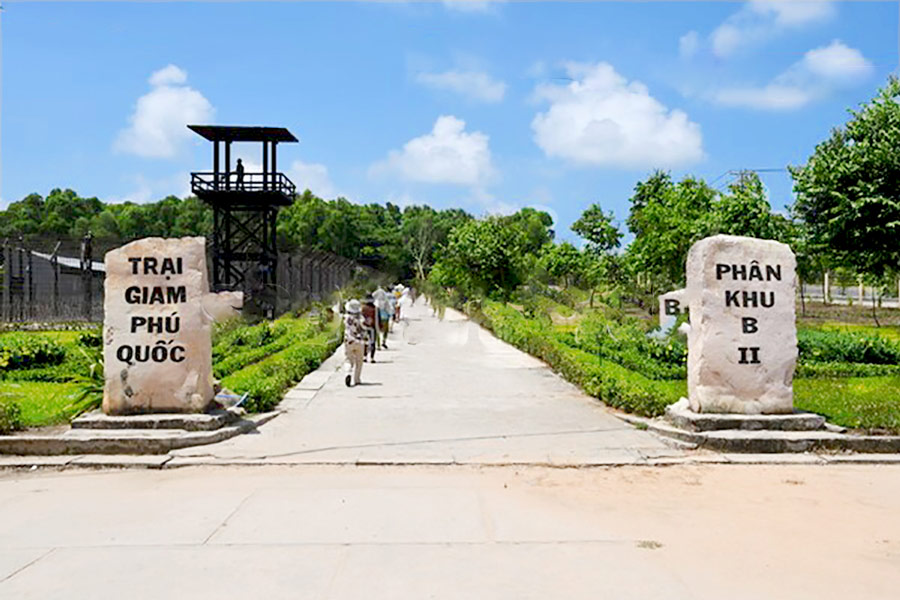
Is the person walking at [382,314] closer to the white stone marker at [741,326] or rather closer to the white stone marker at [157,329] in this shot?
the white stone marker at [157,329]

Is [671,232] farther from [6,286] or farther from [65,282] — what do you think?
[65,282]

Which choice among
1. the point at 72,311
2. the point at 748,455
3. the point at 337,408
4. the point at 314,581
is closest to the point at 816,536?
the point at 748,455

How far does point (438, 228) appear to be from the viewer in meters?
86.6

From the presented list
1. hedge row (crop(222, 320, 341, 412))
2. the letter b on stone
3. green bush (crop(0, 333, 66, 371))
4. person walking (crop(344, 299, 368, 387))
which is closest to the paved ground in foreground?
the letter b on stone

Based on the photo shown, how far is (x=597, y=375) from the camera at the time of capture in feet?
40.0

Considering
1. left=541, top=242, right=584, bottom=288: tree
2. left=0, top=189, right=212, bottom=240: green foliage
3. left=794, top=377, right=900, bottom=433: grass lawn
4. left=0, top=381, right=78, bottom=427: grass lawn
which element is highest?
left=0, top=189, right=212, bottom=240: green foliage

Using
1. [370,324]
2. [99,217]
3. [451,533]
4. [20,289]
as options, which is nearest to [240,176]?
[20,289]

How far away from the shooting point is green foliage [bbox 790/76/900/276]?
2286cm

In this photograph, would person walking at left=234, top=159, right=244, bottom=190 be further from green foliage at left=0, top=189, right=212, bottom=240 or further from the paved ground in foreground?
green foliage at left=0, top=189, right=212, bottom=240

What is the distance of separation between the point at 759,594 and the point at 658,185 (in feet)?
150

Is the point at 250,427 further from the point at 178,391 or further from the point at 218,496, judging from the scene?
the point at 218,496

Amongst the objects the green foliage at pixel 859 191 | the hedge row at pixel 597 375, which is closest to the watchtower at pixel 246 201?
the hedge row at pixel 597 375

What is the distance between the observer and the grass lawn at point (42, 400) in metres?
9.01

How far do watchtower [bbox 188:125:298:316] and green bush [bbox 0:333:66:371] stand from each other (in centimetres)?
1380
